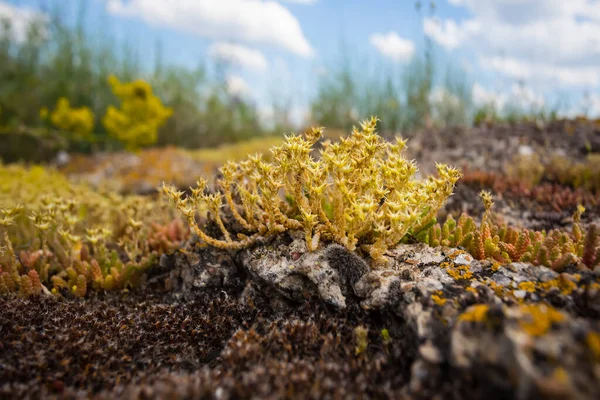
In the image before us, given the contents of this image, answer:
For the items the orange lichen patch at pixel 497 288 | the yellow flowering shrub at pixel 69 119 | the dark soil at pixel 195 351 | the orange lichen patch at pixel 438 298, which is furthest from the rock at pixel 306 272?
the yellow flowering shrub at pixel 69 119

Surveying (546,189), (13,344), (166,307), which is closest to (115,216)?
(166,307)

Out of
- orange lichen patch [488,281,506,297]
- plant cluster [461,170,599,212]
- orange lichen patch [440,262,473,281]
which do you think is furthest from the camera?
plant cluster [461,170,599,212]

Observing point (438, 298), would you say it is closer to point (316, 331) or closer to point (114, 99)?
point (316, 331)

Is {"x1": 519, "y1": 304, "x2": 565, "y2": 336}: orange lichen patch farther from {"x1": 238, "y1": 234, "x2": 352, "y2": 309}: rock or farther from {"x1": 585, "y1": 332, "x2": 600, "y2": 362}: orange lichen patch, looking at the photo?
{"x1": 238, "y1": 234, "x2": 352, "y2": 309}: rock

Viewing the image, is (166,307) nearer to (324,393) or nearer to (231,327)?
(231,327)

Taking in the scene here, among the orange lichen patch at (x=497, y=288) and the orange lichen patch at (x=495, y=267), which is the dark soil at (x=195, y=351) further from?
the orange lichen patch at (x=495, y=267)

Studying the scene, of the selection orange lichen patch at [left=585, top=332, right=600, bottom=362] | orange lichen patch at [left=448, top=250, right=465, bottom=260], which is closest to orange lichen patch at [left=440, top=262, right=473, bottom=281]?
orange lichen patch at [left=448, top=250, right=465, bottom=260]
